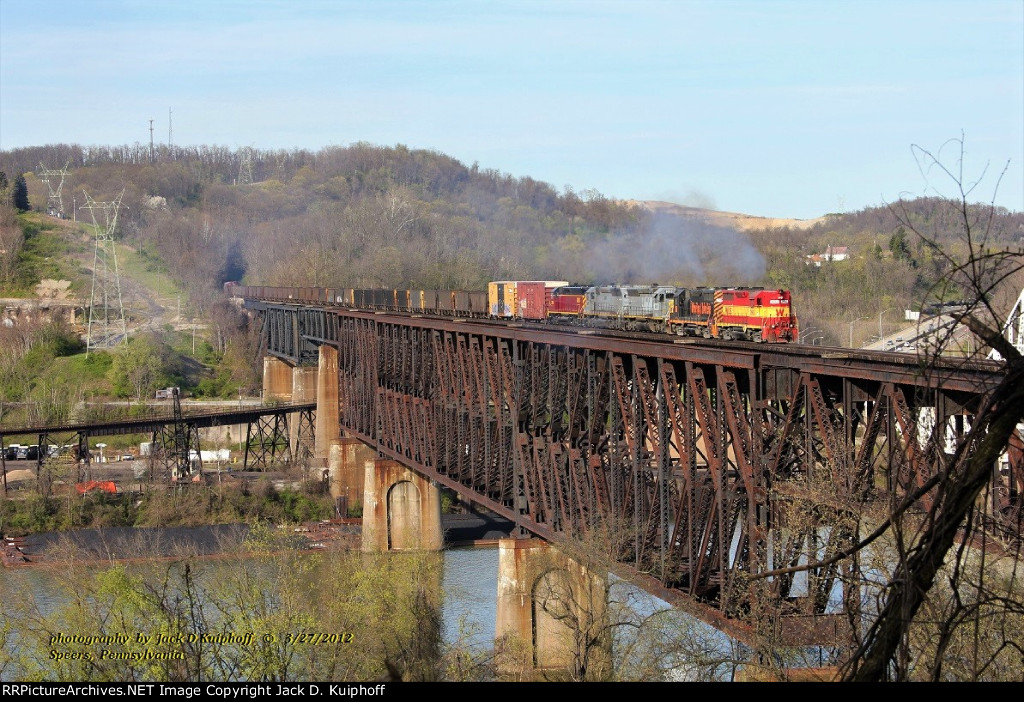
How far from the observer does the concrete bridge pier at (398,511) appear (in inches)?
2215

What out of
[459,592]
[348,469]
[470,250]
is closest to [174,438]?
[348,469]

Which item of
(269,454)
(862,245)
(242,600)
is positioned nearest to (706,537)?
(242,600)

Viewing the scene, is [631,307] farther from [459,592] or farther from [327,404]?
[327,404]

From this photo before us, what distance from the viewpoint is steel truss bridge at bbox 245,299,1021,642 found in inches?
696

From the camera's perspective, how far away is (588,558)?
26688mm

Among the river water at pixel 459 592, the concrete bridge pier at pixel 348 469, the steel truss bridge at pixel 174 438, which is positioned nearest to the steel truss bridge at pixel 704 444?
the river water at pixel 459 592

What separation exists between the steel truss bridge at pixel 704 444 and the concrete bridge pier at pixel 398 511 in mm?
9780

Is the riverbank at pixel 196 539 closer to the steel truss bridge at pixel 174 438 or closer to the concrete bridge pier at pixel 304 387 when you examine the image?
the steel truss bridge at pixel 174 438

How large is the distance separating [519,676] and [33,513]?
37.6m

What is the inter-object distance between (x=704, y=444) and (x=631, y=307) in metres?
25.3

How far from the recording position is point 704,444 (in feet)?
97.6

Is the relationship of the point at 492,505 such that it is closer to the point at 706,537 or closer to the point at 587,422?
the point at 587,422

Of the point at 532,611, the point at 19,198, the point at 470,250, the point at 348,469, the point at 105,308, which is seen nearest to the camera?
the point at 532,611

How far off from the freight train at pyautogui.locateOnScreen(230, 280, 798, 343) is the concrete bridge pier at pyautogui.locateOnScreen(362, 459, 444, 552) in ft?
30.1
